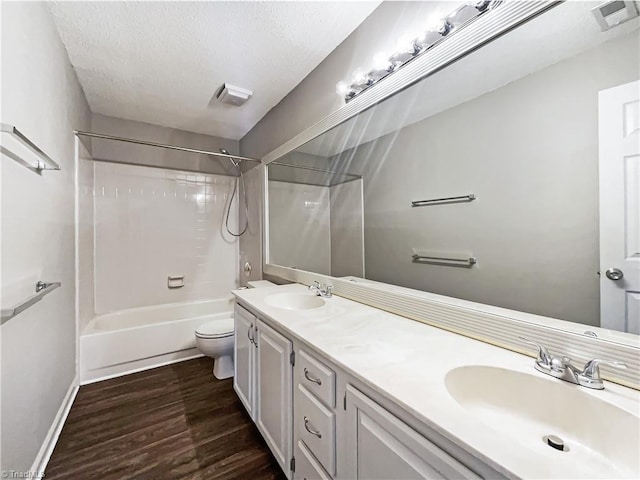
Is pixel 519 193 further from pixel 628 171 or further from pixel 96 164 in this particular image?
pixel 96 164

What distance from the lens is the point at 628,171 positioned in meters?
0.75

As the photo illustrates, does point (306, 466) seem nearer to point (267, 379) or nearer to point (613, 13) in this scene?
point (267, 379)

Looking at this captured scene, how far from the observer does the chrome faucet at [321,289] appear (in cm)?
177

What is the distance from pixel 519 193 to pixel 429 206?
1.28ft

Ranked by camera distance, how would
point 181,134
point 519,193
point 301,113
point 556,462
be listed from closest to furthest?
1. point 556,462
2. point 519,193
3. point 301,113
4. point 181,134

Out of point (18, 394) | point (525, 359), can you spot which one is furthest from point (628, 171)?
point (18, 394)

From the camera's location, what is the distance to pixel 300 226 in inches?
92.7

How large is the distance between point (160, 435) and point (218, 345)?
27.3 inches

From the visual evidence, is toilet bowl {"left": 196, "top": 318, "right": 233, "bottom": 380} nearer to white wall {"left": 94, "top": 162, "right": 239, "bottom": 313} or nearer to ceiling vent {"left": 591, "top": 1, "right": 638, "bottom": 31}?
white wall {"left": 94, "top": 162, "right": 239, "bottom": 313}

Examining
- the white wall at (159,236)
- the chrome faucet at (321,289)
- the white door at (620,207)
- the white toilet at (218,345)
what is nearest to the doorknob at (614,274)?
the white door at (620,207)

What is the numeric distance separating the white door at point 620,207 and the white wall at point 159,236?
3335 mm

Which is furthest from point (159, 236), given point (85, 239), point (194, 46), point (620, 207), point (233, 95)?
point (620, 207)

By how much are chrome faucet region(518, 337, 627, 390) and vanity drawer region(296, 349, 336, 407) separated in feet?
2.09

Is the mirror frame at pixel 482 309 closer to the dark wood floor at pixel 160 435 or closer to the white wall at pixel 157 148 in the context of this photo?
the dark wood floor at pixel 160 435
